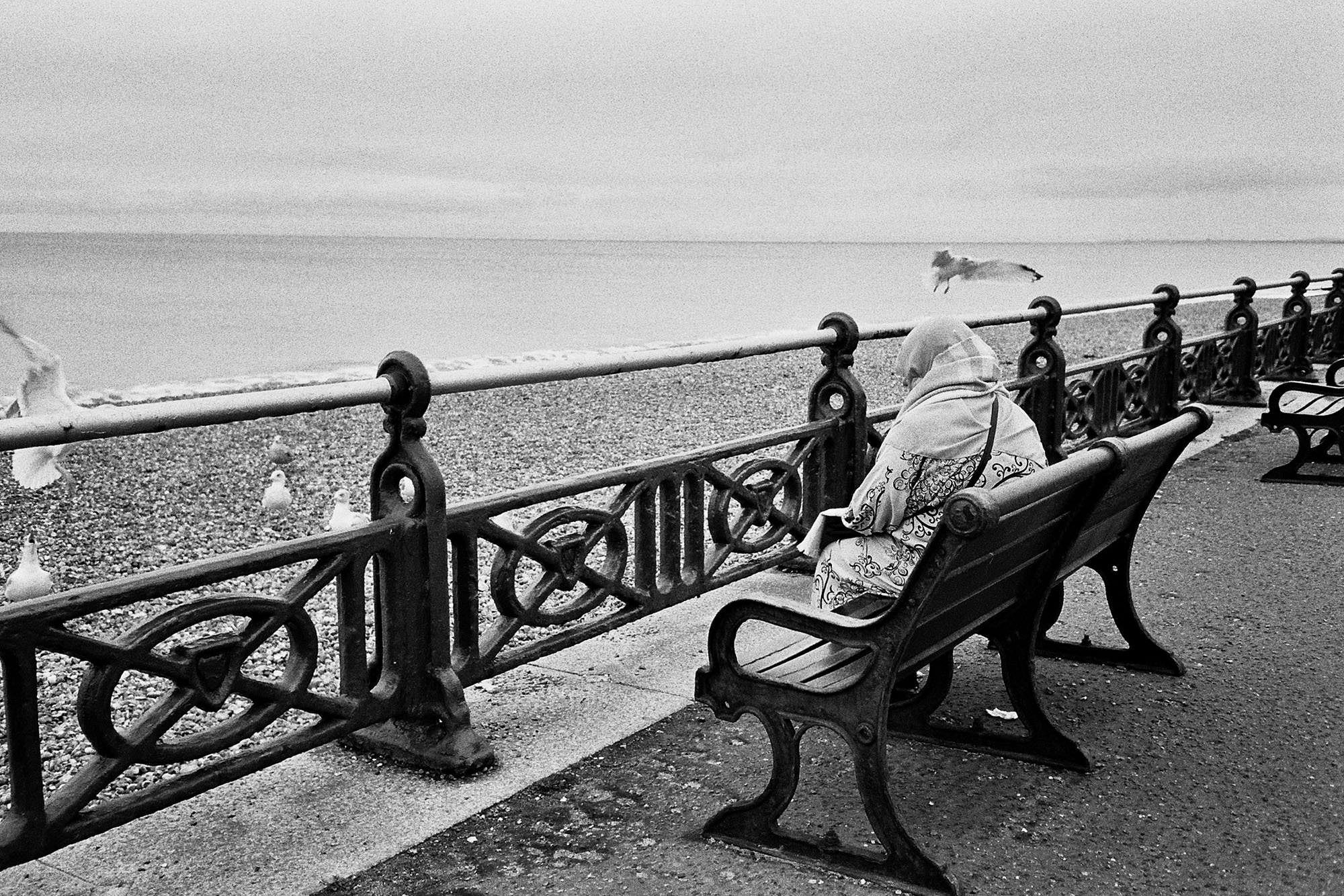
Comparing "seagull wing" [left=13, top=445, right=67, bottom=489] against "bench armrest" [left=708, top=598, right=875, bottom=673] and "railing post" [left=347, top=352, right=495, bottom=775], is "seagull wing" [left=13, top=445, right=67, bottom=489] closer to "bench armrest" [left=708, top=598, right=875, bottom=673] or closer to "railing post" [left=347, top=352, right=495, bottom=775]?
"railing post" [left=347, top=352, right=495, bottom=775]

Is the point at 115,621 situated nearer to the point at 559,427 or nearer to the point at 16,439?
the point at 16,439

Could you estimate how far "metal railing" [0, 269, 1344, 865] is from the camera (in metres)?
3.04

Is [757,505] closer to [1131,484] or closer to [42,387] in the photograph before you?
[1131,484]

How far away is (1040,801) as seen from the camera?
3.86m

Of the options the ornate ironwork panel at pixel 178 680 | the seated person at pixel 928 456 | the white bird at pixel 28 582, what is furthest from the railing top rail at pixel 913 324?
the white bird at pixel 28 582

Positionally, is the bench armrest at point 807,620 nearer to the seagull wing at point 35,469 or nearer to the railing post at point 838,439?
the railing post at point 838,439

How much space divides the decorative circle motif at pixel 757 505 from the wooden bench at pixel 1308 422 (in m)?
4.76

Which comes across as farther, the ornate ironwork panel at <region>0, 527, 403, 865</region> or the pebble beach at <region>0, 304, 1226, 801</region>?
the pebble beach at <region>0, 304, 1226, 801</region>

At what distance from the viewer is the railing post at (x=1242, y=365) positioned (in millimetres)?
13000

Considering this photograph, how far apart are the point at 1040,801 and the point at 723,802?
946mm

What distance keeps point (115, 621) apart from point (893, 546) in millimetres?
4821

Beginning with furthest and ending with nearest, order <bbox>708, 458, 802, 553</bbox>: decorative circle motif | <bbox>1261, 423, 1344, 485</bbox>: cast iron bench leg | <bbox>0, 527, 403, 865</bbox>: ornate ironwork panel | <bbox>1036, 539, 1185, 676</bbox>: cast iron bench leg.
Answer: <bbox>1261, 423, 1344, 485</bbox>: cast iron bench leg → <bbox>708, 458, 802, 553</bbox>: decorative circle motif → <bbox>1036, 539, 1185, 676</bbox>: cast iron bench leg → <bbox>0, 527, 403, 865</bbox>: ornate ironwork panel

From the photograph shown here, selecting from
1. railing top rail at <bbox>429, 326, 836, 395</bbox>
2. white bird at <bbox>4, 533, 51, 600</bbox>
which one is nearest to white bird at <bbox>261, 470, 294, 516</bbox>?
white bird at <bbox>4, 533, 51, 600</bbox>

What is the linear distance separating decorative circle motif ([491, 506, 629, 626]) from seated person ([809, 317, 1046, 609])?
877 millimetres
